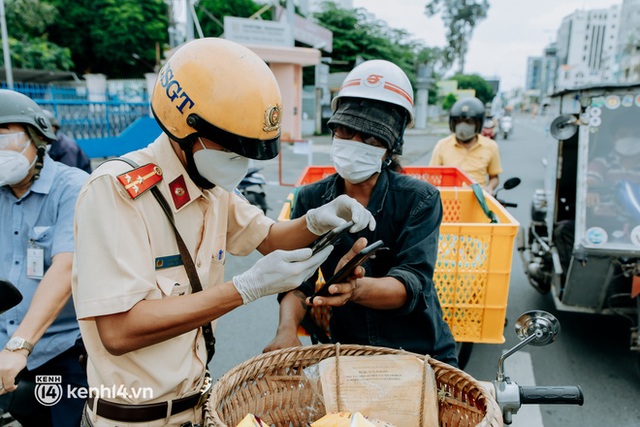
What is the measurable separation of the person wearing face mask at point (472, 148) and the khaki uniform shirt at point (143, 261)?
13.2 ft

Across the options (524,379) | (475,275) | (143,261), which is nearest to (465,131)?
(524,379)

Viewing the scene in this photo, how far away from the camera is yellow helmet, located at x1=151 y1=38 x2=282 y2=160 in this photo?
1279 millimetres

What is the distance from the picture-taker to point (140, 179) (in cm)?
125

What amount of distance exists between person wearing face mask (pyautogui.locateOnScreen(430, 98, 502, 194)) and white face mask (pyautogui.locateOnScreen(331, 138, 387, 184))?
3374mm

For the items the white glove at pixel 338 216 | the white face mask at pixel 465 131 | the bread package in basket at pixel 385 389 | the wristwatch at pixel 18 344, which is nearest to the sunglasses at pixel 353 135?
the white glove at pixel 338 216

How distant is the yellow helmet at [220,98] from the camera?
4.20ft

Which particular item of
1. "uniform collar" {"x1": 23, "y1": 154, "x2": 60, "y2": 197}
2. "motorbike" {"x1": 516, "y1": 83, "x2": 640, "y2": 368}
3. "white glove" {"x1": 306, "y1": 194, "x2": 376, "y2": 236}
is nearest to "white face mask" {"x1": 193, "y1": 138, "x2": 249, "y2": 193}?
"white glove" {"x1": 306, "y1": 194, "x2": 376, "y2": 236}

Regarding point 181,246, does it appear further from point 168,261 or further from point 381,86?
point 381,86

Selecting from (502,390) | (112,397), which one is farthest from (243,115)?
(502,390)

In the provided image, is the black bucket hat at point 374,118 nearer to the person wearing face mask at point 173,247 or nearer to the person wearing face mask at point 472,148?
the person wearing face mask at point 173,247

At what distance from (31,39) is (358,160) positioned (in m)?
27.8

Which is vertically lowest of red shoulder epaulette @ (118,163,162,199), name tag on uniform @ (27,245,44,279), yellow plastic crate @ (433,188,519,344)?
yellow plastic crate @ (433,188,519,344)

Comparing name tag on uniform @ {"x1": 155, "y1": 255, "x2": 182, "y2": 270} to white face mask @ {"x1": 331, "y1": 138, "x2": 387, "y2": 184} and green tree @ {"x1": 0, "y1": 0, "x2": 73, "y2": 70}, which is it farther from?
green tree @ {"x1": 0, "y1": 0, "x2": 73, "y2": 70}

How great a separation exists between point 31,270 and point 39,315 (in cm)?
24
